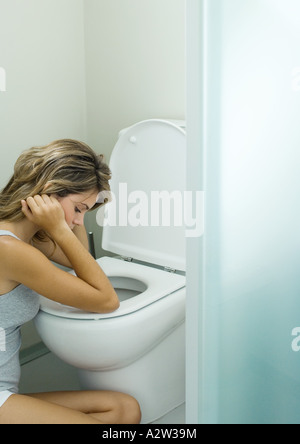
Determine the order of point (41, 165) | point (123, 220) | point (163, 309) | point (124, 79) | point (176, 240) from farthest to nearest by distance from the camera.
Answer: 1. point (124, 79)
2. point (123, 220)
3. point (176, 240)
4. point (163, 309)
5. point (41, 165)

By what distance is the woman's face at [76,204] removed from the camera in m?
1.02

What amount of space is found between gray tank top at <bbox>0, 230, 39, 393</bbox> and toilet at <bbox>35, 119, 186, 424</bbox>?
5 centimetres

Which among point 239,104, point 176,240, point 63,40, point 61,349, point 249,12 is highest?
point 63,40

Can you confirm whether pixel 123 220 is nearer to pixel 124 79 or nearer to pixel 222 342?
pixel 124 79

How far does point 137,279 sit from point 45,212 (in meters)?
0.41

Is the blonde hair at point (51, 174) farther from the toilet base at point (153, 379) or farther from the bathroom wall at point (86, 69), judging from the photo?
the bathroom wall at point (86, 69)

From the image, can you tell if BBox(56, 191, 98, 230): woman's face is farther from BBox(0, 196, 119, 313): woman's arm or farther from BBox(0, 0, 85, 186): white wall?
BBox(0, 0, 85, 186): white wall

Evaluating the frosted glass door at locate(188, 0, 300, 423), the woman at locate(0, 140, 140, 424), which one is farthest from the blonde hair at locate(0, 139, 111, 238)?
the frosted glass door at locate(188, 0, 300, 423)

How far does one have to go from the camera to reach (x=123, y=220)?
142cm

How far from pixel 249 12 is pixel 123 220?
92cm

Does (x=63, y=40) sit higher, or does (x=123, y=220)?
(x=63, y=40)

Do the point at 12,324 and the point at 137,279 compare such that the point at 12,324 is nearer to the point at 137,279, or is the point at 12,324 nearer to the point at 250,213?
the point at 137,279

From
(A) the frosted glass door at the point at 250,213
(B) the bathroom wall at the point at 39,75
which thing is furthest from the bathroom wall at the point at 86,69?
(A) the frosted glass door at the point at 250,213
